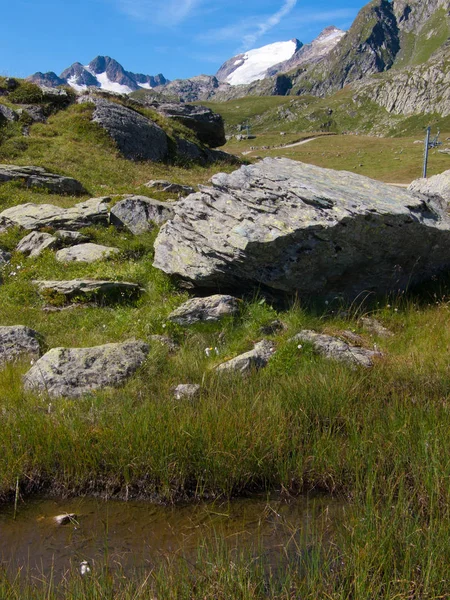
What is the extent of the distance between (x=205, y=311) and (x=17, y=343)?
3620 mm

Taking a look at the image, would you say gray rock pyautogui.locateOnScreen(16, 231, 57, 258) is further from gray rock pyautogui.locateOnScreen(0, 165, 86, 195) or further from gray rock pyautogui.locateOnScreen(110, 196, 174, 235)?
gray rock pyautogui.locateOnScreen(0, 165, 86, 195)

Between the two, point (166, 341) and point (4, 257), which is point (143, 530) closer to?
point (166, 341)

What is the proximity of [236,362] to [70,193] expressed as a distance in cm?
1727

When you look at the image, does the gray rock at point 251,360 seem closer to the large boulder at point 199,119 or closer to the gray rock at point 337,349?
the gray rock at point 337,349

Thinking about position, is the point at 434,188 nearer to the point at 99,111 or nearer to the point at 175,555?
the point at 175,555

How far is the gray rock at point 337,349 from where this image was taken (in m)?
8.41

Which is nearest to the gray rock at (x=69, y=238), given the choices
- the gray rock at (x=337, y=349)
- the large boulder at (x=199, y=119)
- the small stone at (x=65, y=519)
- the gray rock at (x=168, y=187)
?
the gray rock at (x=168, y=187)

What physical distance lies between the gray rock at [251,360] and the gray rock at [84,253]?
665 cm

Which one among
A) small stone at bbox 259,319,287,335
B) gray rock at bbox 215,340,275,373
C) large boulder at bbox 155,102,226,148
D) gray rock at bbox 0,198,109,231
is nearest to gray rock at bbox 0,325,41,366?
gray rock at bbox 215,340,275,373

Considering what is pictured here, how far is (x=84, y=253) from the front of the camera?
14.2 m

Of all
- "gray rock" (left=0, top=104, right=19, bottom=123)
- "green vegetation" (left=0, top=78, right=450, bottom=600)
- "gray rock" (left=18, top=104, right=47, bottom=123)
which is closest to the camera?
"green vegetation" (left=0, top=78, right=450, bottom=600)

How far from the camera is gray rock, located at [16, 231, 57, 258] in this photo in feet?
48.4

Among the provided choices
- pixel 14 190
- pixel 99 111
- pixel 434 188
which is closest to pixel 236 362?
pixel 434 188

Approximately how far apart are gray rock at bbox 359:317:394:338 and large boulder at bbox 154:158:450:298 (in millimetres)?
939
